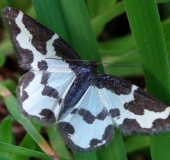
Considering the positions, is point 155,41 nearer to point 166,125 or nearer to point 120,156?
point 166,125

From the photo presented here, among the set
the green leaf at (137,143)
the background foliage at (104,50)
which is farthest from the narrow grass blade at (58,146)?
the green leaf at (137,143)

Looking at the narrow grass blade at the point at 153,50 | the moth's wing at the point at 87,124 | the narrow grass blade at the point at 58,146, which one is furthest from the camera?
the narrow grass blade at the point at 58,146

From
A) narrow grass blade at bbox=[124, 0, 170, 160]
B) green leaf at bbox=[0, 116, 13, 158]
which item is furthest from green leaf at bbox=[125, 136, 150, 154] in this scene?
green leaf at bbox=[0, 116, 13, 158]

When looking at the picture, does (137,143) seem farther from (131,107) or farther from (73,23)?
(73,23)

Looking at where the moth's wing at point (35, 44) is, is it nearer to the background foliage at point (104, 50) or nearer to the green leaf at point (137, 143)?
the background foliage at point (104, 50)

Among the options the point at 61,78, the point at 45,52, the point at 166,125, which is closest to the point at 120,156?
the point at 166,125

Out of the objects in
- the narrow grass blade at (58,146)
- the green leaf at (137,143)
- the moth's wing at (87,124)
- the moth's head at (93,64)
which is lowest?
the green leaf at (137,143)
